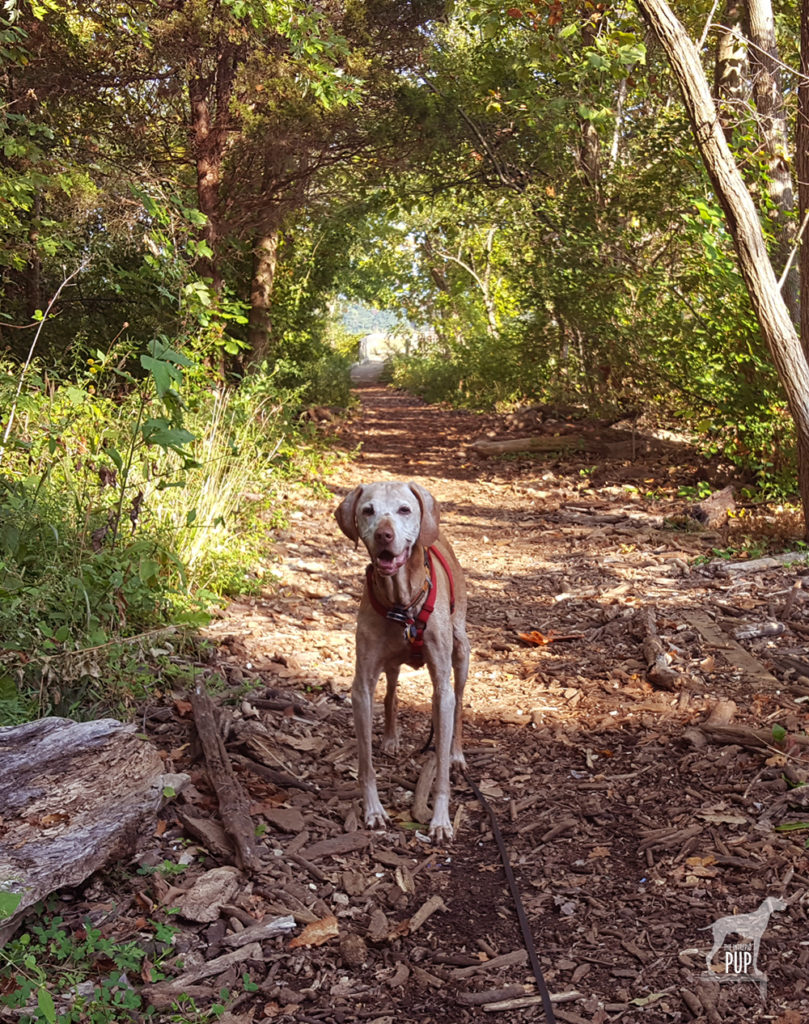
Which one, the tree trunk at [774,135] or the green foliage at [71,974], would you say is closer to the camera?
the green foliage at [71,974]

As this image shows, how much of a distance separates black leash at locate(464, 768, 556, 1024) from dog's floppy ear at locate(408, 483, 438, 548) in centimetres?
124

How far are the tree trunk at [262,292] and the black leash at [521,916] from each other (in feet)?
34.4

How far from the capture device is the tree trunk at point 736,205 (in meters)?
5.96

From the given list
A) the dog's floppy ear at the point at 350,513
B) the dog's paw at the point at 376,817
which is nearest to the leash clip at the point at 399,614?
the dog's floppy ear at the point at 350,513

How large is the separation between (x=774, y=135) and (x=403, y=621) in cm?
744

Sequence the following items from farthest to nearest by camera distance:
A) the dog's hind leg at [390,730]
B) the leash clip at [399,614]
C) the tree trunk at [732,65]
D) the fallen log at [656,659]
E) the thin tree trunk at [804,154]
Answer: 1. the tree trunk at [732,65]
2. the thin tree trunk at [804,154]
3. the fallen log at [656,659]
4. the dog's hind leg at [390,730]
5. the leash clip at [399,614]

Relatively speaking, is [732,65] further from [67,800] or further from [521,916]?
[67,800]

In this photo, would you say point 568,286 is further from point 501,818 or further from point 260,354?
point 501,818

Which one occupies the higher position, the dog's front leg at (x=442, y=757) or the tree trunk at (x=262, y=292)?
the tree trunk at (x=262, y=292)

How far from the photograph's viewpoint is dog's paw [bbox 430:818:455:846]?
148 inches

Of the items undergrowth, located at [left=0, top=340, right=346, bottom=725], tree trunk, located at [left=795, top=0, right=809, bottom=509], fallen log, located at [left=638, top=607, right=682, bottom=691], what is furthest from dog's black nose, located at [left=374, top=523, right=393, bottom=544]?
tree trunk, located at [left=795, top=0, right=809, bottom=509]

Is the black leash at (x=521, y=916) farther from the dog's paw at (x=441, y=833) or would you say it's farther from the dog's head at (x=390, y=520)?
the dog's head at (x=390, y=520)

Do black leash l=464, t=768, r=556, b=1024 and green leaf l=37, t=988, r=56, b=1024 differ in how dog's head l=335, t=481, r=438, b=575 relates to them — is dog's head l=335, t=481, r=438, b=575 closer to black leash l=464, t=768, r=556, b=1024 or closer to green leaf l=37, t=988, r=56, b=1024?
black leash l=464, t=768, r=556, b=1024

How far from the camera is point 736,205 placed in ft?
19.9
